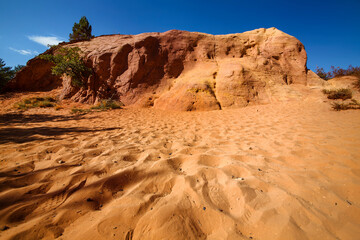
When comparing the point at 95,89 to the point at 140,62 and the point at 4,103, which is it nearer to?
the point at 140,62

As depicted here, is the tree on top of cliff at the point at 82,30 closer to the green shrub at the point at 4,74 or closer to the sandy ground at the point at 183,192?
the green shrub at the point at 4,74

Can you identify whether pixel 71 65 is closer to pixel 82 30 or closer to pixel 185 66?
pixel 185 66

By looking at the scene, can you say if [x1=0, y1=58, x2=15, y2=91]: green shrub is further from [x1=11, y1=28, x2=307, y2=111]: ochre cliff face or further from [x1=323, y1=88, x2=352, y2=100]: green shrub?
[x1=323, y1=88, x2=352, y2=100]: green shrub

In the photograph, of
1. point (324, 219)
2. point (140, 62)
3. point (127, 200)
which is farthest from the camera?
point (140, 62)

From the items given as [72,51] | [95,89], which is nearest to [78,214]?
[95,89]

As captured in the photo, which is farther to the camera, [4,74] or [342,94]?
[4,74]

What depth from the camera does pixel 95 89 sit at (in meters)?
9.70

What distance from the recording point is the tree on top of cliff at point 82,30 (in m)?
16.2

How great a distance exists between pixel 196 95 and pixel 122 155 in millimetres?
5772

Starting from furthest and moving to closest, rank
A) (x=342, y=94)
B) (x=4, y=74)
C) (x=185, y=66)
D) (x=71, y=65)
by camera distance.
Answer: (x=4, y=74)
(x=185, y=66)
(x=71, y=65)
(x=342, y=94)

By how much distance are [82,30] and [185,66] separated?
51.4 feet

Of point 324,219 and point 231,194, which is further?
point 231,194

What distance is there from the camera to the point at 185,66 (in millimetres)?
9641

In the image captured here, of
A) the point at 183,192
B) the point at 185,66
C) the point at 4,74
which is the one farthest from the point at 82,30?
the point at 183,192
